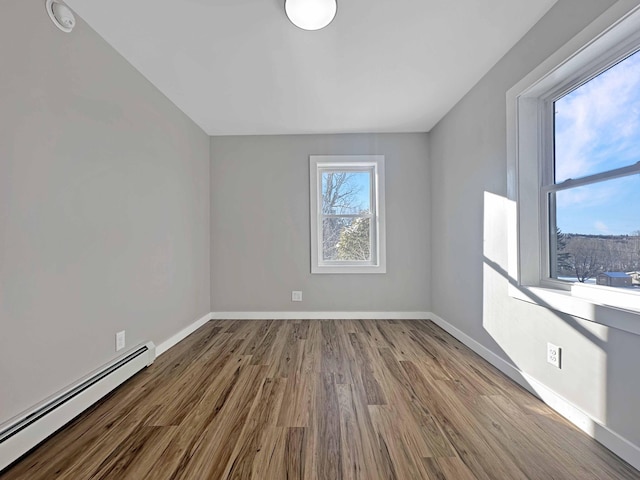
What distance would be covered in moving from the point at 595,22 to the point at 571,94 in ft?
1.43

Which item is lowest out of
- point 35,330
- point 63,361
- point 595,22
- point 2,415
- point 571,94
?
point 2,415

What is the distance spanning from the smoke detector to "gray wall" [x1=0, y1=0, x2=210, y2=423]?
0.04m

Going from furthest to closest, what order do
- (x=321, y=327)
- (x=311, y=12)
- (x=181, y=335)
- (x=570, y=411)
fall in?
(x=321, y=327), (x=181, y=335), (x=311, y=12), (x=570, y=411)

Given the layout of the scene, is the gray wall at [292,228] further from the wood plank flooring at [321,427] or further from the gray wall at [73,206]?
the wood plank flooring at [321,427]

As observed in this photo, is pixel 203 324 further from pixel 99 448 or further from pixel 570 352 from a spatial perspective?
pixel 570 352

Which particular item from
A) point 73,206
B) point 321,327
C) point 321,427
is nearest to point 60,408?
point 73,206

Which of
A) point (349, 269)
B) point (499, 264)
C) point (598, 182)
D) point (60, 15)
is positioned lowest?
point (349, 269)

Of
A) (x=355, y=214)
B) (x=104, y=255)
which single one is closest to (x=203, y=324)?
(x=104, y=255)

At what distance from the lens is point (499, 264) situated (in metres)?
2.24

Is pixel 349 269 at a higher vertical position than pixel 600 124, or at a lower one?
lower

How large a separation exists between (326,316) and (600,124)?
119 inches

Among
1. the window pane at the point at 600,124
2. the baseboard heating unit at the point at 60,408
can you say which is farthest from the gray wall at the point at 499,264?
the baseboard heating unit at the point at 60,408

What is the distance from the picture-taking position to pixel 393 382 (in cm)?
205

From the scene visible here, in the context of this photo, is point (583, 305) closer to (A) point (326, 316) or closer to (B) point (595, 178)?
(B) point (595, 178)
